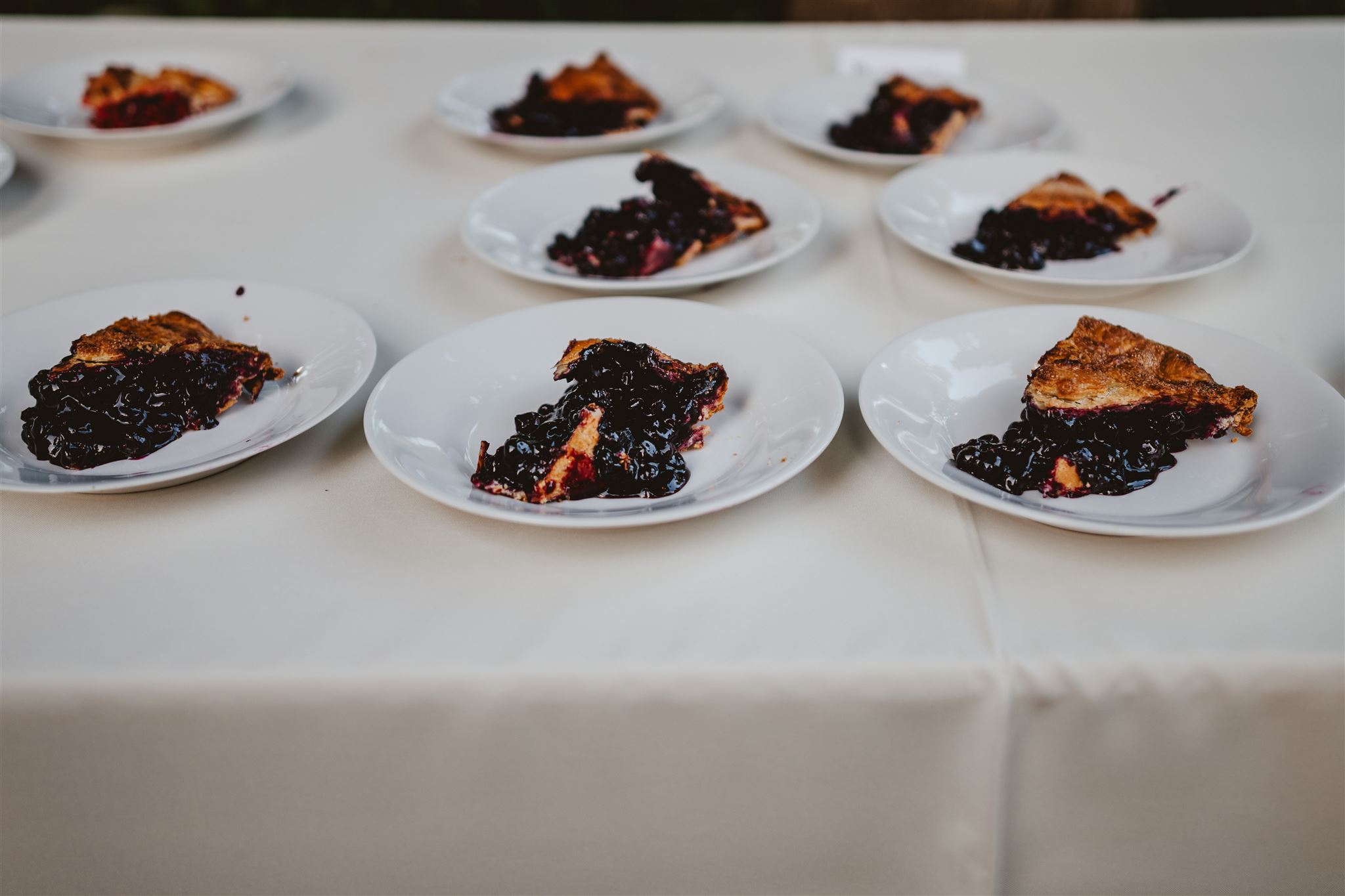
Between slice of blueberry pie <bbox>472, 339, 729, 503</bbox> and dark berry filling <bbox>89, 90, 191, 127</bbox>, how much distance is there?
1.37 m

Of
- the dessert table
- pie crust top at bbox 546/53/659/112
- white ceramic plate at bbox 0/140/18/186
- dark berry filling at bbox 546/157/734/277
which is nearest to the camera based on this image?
the dessert table

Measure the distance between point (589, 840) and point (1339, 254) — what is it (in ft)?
5.02

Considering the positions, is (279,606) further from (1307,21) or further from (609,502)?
(1307,21)

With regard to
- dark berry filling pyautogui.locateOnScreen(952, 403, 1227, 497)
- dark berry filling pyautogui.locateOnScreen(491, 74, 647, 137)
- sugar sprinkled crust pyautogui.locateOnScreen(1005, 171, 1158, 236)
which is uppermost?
sugar sprinkled crust pyautogui.locateOnScreen(1005, 171, 1158, 236)

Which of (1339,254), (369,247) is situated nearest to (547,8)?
(369,247)

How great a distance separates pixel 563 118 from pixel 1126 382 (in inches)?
53.4

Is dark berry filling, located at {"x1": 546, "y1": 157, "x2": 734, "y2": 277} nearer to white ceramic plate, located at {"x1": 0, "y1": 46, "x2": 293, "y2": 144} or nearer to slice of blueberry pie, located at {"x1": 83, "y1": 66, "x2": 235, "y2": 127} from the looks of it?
white ceramic plate, located at {"x1": 0, "y1": 46, "x2": 293, "y2": 144}

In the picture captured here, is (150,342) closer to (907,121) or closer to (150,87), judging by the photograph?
(150,87)

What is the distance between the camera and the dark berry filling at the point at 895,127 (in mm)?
2066

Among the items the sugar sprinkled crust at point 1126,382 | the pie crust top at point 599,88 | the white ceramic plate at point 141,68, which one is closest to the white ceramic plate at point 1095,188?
the sugar sprinkled crust at point 1126,382

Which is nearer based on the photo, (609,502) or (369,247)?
(609,502)

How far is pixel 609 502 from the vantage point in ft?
3.66

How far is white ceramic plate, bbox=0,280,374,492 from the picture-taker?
115 cm

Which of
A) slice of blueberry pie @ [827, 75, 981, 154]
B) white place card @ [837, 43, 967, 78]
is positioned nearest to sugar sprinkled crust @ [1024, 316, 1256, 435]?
slice of blueberry pie @ [827, 75, 981, 154]
